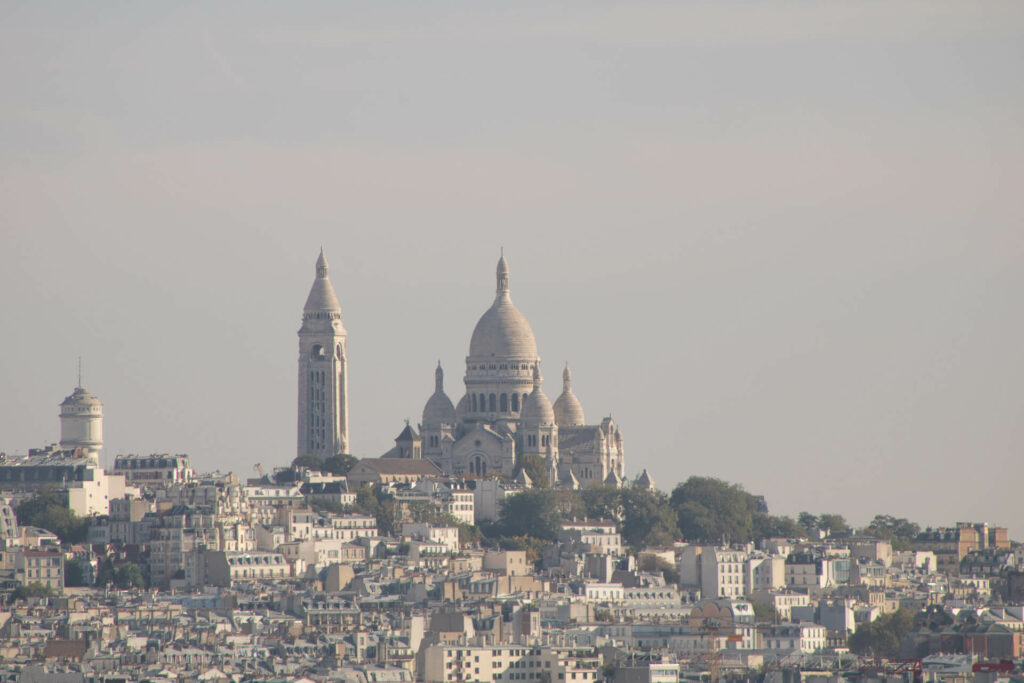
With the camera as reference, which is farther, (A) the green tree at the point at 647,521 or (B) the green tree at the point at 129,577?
(A) the green tree at the point at 647,521

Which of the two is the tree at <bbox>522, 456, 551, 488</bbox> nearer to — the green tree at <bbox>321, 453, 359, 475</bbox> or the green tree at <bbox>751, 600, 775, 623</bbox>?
the green tree at <bbox>321, 453, 359, 475</bbox>

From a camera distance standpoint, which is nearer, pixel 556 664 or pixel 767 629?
pixel 556 664

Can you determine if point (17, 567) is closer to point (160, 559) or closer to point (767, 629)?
point (160, 559)

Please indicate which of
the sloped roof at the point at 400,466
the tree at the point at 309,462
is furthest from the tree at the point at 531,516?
the tree at the point at 309,462

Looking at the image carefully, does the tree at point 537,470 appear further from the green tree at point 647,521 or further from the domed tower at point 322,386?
the domed tower at point 322,386

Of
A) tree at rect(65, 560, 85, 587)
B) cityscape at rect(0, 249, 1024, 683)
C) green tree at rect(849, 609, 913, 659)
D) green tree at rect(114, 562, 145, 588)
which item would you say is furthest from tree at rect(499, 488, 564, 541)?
green tree at rect(849, 609, 913, 659)

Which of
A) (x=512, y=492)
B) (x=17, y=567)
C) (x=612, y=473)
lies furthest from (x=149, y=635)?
(x=612, y=473)

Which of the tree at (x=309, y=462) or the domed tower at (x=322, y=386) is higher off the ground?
the domed tower at (x=322, y=386)

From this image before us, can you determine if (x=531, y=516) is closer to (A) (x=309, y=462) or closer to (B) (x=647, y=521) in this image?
(B) (x=647, y=521)
